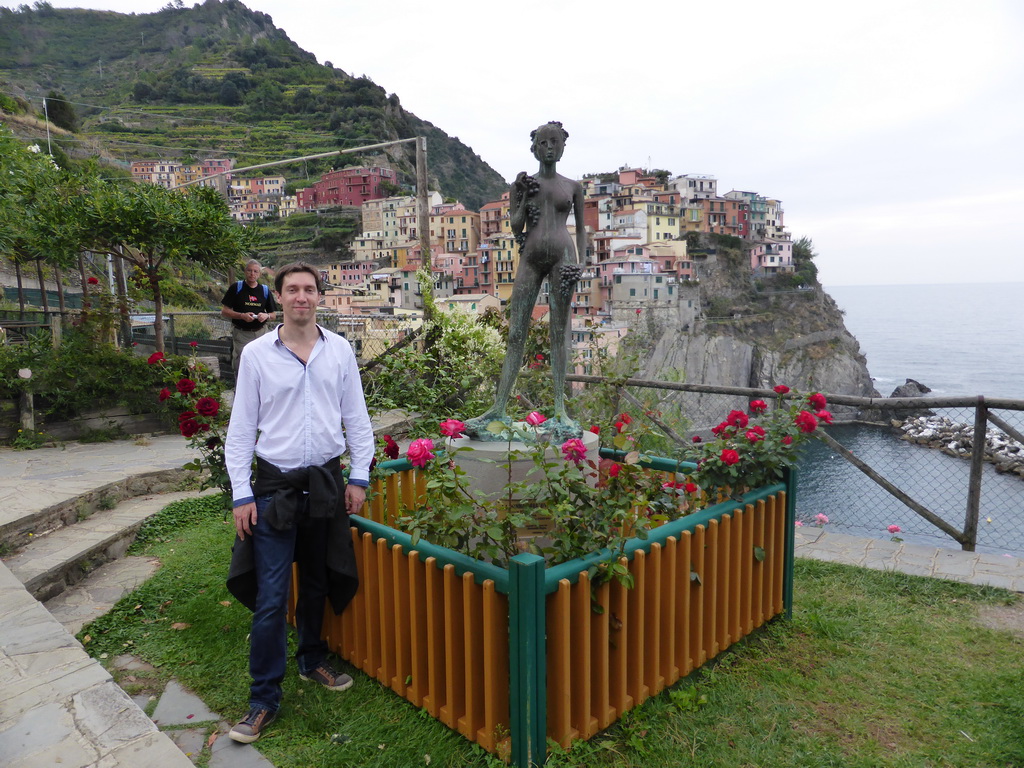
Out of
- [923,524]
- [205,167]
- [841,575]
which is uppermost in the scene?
[205,167]

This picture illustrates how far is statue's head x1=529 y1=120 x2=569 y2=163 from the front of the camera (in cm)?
324

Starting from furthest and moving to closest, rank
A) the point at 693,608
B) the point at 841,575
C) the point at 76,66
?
1. the point at 76,66
2. the point at 841,575
3. the point at 693,608

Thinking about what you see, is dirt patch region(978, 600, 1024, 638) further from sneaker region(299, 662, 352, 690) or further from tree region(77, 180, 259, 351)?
tree region(77, 180, 259, 351)

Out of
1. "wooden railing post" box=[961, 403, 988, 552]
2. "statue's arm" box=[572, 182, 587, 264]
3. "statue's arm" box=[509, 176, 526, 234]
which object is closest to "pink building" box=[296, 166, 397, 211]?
"statue's arm" box=[572, 182, 587, 264]

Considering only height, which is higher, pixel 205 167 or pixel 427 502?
pixel 205 167

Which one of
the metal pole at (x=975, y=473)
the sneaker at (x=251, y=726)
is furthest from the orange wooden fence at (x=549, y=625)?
the metal pole at (x=975, y=473)

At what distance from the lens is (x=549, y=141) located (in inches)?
128

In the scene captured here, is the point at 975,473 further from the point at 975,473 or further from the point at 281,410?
the point at 281,410

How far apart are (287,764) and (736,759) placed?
1556mm

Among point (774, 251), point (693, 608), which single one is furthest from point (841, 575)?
point (774, 251)

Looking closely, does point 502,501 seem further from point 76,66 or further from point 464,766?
point 76,66

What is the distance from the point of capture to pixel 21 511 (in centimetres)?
416

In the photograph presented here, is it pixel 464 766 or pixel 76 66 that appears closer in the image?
pixel 464 766

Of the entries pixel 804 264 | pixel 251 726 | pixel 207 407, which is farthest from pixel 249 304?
pixel 804 264
